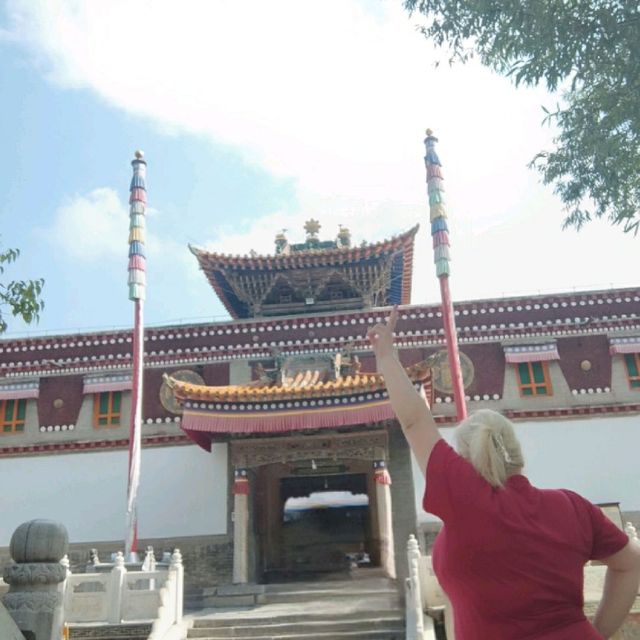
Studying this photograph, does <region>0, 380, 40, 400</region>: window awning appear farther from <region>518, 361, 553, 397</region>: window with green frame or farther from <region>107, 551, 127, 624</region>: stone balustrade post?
<region>518, 361, 553, 397</region>: window with green frame

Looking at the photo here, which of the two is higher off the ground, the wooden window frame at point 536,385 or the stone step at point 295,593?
the wooden window frame at point 536,385

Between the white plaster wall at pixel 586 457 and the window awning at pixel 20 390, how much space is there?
9.57 meters

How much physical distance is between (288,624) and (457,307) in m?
8.95

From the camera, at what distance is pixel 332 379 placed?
15852mm

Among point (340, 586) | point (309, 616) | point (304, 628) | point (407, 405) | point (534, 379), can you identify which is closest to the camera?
point (407, 405)

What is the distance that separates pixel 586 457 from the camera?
51.0 feet

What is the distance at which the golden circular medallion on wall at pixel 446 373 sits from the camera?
1636 cm

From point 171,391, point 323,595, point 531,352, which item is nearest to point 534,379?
point 531,352

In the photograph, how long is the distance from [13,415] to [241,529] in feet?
23.4

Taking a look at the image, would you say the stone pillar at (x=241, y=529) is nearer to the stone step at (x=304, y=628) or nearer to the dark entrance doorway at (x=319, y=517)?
the dark entrance doorway at (x=319, y=517)

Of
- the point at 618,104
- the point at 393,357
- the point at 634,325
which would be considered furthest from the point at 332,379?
the point at 393,357

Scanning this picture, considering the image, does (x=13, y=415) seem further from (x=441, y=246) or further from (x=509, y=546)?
(x=509, y=546)

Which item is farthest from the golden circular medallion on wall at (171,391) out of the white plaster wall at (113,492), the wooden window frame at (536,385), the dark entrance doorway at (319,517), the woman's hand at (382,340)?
the woman's hand at (382,340)

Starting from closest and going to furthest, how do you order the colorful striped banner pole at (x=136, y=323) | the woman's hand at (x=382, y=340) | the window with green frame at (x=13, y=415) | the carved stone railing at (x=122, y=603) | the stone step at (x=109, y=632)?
1. the woman's hand at (x=382, y=340)
2. the stone step at (x=109, y=632)
3. the carved stone railing at (x=122, y=603)
4. the colorful striped banner pole at (x=136, y=323)
5. the window with green frame at (x=13, y=415)
